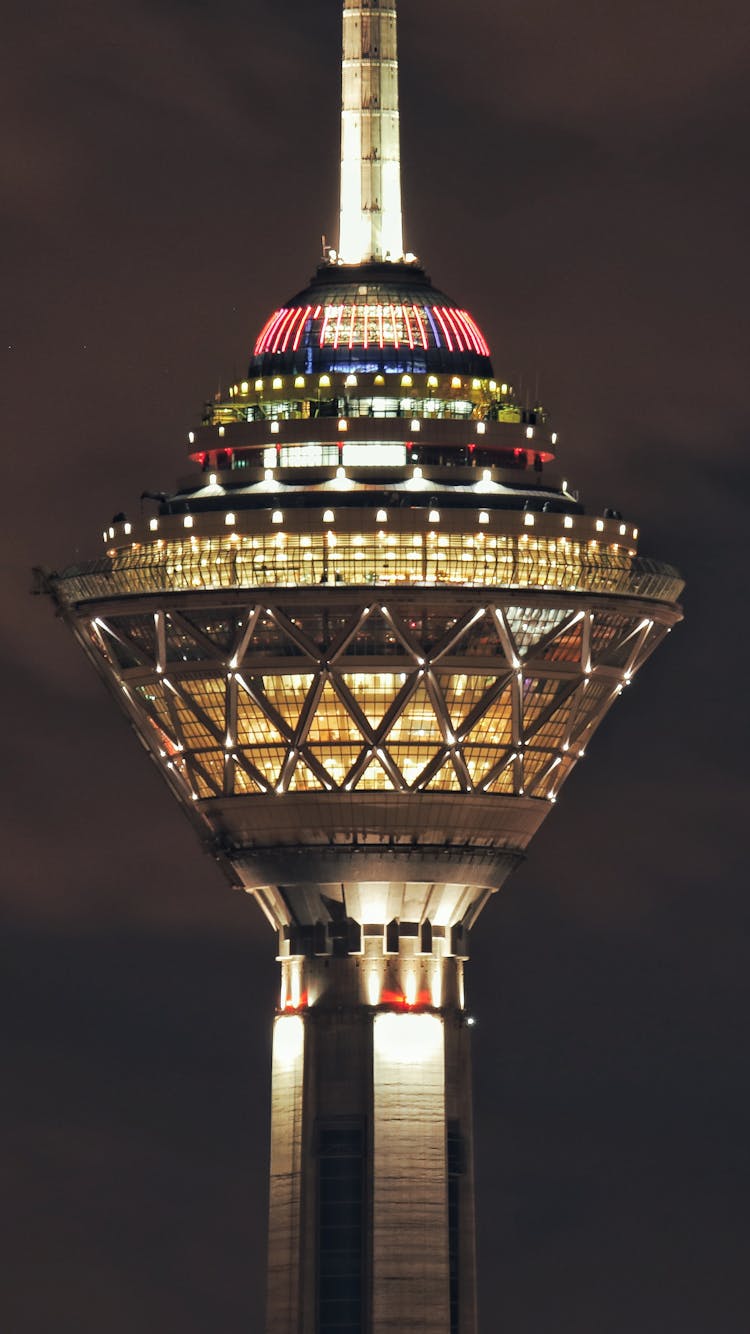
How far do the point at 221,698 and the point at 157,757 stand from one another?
6.41 meters

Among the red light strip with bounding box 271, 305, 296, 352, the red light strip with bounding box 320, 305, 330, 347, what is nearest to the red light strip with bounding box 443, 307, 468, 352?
the red light strip with bounding box 320, 305, 330, 347

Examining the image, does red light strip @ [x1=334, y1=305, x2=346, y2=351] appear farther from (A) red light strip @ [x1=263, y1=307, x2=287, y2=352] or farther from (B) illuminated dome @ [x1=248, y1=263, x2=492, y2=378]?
(A) red light strip @ [x1=263, y1=307, x2=287, y2=352]

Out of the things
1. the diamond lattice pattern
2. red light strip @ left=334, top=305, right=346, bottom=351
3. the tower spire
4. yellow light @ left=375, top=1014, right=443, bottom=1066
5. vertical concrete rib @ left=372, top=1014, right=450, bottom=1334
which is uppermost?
the tower spire

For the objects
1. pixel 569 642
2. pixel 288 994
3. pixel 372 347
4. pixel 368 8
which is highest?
pixel 368 8

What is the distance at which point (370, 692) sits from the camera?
6329 inches

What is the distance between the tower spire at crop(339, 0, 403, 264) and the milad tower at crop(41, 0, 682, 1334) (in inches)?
170

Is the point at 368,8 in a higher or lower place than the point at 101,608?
higher

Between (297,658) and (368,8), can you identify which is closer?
(297,658)

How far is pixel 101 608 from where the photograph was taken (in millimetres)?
163750

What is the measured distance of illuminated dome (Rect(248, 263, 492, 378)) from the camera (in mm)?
165750

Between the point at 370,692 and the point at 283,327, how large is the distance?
49.7 ft

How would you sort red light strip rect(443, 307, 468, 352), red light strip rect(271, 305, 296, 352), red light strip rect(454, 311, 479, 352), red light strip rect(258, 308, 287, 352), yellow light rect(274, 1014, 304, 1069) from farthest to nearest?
red light strip rect(258, 308, 287, 352) → red light strip rect(271, 305, 296, 352) → red light strip rect(454, 311, 479, 352) → red light strip rect(443, 307, 468, 352) → yellow light rect(274, 1014, 304, 1069)

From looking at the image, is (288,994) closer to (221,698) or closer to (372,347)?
(221,698)

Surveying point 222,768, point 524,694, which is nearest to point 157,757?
point 222,768
